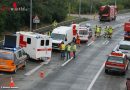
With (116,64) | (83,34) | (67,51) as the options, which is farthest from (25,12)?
(116,64)

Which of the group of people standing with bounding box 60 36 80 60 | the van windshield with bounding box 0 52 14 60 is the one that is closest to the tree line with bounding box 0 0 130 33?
the group of people standing with bounding box 60 36 80 60

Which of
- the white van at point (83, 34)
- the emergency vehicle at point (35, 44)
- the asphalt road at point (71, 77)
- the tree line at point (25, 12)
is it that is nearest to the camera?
the asphalt road at point (71, 77)

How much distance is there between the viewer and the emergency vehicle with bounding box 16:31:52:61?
117 feet

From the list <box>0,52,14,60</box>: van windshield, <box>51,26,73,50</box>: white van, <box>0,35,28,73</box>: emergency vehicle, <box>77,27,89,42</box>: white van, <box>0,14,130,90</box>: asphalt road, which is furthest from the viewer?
<box>77,27,89,42</box>: white van

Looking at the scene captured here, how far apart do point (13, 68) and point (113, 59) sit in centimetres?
781

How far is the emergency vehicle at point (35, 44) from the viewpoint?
3578 cm

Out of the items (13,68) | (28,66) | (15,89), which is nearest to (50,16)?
(28,66)

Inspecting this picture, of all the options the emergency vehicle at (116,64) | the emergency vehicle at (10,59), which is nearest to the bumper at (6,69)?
the emergency vehicle at (10,59)

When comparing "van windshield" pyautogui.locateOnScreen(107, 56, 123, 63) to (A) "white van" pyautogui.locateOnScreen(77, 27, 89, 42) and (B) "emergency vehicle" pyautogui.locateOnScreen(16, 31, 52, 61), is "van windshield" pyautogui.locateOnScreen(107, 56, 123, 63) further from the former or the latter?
(A) "white van" pyautogui.locateOnScreen(77, 27, 89, 42)

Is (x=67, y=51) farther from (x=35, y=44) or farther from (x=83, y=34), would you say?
(x=83, y=34)

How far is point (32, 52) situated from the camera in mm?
35969

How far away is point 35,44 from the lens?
35.7 metres

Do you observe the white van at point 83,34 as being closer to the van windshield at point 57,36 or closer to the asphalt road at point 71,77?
the van windshield at point 57,36

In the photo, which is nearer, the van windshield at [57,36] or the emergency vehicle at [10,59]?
the emergency vehicle at [10,59]
